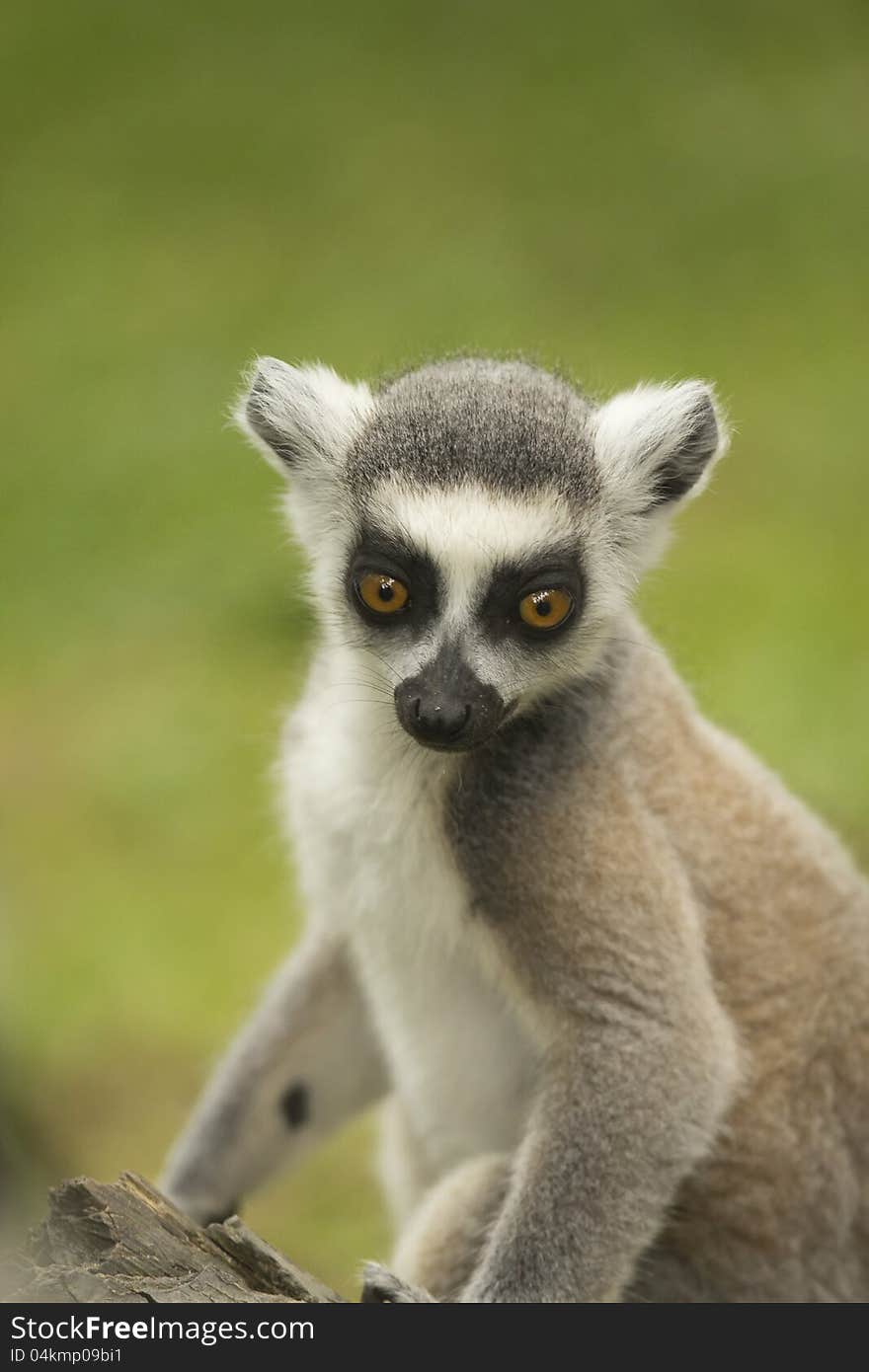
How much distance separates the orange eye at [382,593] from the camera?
262 centimetres

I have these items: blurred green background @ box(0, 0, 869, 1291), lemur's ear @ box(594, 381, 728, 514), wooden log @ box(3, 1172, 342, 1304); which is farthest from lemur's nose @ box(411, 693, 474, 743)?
blurred green background @ box(0, 0, 869, 1291)

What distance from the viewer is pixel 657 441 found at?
110 inches

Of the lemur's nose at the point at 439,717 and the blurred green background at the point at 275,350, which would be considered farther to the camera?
the blurred green background at the point at 275,350

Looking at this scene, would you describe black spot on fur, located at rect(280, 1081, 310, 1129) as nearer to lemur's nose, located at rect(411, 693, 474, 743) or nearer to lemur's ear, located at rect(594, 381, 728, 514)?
lemur's nose, located at rect(411, 693, 474, 743)

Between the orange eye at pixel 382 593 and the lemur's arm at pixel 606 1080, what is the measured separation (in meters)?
0.55

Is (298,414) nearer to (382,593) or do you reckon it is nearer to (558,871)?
(382,593)

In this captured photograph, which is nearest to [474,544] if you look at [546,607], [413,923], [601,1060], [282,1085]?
[546,607]

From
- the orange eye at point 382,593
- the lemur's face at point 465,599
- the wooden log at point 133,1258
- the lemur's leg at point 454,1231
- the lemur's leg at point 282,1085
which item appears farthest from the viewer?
the lemur's leg at point 282,1085

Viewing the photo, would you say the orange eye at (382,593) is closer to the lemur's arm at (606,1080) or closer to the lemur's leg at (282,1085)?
the lemur's arm at (606,1080)

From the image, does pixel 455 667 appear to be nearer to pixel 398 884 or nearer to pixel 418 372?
pixel 398 884

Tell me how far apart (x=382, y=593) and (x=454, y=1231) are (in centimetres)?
116

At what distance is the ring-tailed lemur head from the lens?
254cm

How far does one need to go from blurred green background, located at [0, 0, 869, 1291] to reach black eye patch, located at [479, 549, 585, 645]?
0.88 meters

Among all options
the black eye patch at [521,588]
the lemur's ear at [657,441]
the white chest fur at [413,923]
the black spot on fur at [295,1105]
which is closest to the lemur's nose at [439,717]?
the black eye patch at [521,588]
